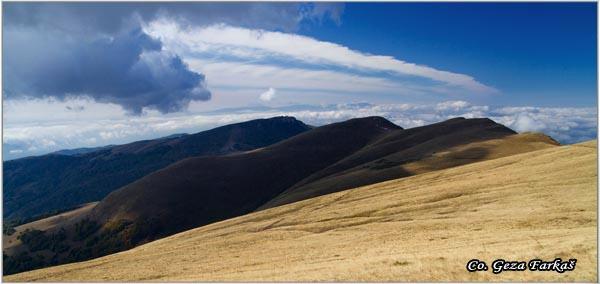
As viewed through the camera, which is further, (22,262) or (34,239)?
(34,239)

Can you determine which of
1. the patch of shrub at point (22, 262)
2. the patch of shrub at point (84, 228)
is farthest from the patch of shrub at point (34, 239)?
the patch of shrub at point (84, 228)

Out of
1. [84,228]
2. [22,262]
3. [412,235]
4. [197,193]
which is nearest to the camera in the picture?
[412,235]

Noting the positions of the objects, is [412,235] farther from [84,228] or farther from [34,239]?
[34,239]

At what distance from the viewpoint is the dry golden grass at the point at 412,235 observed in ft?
103

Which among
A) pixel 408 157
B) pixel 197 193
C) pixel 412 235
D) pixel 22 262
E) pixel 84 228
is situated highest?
pixel 408 157

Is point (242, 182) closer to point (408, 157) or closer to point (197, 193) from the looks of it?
point (197, 193)

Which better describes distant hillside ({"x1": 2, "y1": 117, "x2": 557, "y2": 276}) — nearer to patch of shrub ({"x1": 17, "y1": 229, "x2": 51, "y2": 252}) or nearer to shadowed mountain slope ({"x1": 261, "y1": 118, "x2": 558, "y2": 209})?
shadowed mountain slope ({"x1": 261, "y1": 118, "x2": 558, "y2": 209})

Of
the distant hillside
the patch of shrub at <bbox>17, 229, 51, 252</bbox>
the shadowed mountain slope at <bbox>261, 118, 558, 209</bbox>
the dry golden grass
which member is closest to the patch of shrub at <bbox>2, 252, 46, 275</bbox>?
the distant hillside

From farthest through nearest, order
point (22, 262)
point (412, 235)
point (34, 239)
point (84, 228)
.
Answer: point (84, 228)
point (34, 239)
point (22, 262)
point (412, 235)

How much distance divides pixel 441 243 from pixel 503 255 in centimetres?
797

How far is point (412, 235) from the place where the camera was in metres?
44.2

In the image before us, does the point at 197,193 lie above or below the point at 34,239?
above

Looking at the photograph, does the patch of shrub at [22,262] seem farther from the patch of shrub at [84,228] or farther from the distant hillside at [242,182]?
the patch of shrub at [84,228]

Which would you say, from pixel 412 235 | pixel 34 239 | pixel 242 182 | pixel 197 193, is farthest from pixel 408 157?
pixel 34 239
